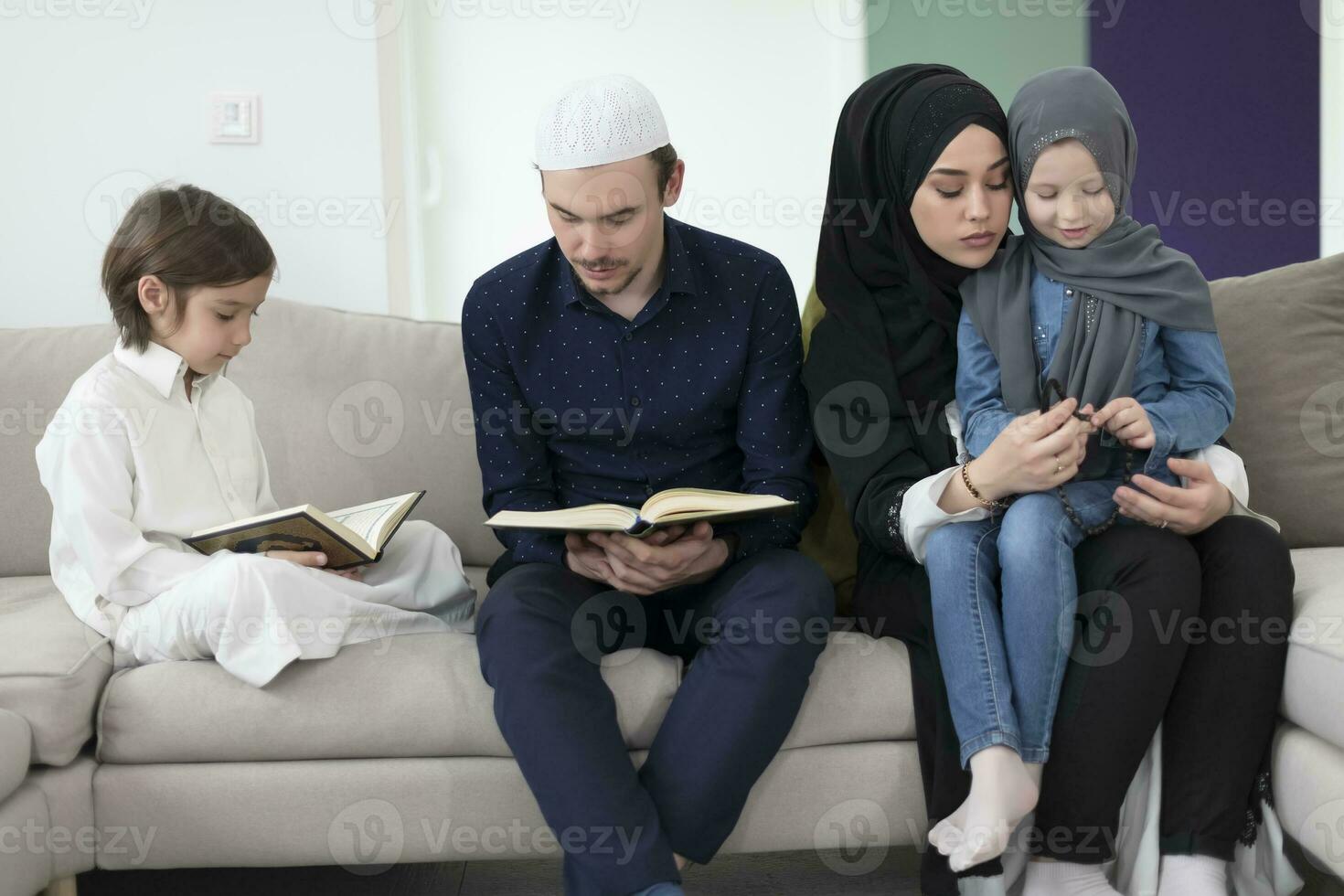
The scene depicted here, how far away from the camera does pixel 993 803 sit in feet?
4.41

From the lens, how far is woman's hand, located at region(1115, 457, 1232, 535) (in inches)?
57.7

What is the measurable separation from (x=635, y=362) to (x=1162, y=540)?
29.5 inches

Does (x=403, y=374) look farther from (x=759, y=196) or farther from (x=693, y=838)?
(x=759, y=196)

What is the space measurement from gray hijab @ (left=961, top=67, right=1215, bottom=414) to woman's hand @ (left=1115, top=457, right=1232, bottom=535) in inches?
5.8

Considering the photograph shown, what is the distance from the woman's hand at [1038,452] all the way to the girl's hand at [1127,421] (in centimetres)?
2

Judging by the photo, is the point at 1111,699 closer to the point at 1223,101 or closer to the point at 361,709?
the point at 361,709

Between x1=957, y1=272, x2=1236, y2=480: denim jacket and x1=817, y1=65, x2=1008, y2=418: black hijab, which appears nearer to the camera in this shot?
x1=957, y1=272, x2=1236, y2=480: denim jacket

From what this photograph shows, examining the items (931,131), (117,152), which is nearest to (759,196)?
(117,152)

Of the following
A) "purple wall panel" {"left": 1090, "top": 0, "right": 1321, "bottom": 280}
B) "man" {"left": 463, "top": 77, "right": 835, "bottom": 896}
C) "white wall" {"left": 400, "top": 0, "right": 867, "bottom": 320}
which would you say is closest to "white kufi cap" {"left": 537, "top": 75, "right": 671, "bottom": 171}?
"man" {"left": 463, "top": 77, "right": 835, "bottom": 896}

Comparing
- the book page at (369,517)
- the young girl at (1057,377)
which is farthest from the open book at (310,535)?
the young girl at (1057,377)

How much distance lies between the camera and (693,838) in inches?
56.6

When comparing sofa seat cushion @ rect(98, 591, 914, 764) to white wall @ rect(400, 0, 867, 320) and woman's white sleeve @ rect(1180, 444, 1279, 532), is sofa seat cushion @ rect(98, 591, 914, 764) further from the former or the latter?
white wall @ rect(400, 0, 867, 320)

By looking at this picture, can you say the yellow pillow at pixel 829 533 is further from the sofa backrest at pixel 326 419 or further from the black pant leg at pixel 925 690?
the sofa backrest at pixel 326 419

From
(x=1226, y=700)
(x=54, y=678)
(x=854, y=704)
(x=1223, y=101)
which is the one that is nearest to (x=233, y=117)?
(x=54, y=678)
